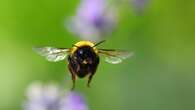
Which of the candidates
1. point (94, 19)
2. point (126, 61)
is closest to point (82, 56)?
point (94, 19)

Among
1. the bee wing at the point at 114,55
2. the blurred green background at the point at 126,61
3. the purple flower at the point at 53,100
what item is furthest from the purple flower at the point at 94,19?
the bee wing at the point at 114,55

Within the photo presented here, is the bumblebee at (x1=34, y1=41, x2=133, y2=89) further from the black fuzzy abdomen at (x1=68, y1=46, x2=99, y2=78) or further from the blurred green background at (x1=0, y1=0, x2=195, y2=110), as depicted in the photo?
the blurred green background at (x1=0, y1=0, x2=195, y2=110)

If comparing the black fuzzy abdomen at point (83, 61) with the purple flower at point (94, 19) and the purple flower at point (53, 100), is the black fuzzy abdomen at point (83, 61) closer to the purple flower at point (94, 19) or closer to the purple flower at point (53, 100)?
the purple flower at point (53, 100)

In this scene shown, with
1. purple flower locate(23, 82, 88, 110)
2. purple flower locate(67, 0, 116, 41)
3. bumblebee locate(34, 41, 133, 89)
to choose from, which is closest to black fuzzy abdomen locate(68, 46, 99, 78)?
bumblebee locate(34, 41, 133, 89)

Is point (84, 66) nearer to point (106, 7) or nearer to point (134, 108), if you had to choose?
point (106, 7)

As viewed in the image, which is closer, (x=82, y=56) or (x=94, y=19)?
(x=82, y=56)

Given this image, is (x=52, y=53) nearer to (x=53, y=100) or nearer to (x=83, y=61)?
(x=83, y=61)

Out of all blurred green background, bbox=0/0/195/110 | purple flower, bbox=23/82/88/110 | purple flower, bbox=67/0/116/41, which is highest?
purple flower, bbox=67/0/116/41
